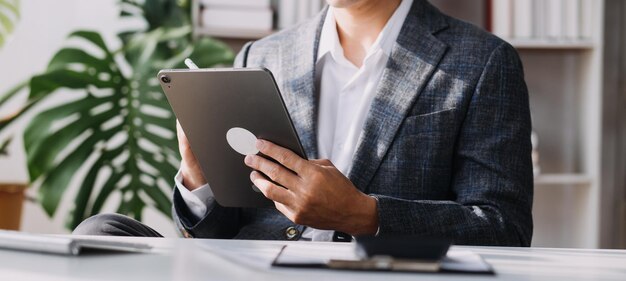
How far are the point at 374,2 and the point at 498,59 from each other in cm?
25

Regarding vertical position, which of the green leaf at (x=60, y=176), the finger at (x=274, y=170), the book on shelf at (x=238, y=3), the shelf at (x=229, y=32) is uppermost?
the book on shelf at (x=238, y=3)

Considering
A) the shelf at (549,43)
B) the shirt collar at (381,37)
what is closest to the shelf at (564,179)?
the shelf at (549,43)

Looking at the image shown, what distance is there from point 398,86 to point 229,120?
371 millimetres

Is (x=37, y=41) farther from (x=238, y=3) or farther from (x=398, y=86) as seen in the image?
(x=398, y=86)

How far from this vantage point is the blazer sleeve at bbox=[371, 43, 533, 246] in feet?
4.29

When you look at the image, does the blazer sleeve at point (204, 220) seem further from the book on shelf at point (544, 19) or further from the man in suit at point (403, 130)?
the book on shelf at point (544, 19)

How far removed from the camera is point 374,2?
5.12 feet

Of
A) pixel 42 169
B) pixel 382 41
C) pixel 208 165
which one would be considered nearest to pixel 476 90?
pixel 382 41

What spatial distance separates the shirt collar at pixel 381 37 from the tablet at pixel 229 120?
37 centimetres

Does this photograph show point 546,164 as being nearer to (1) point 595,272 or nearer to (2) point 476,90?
(2) point 476,90

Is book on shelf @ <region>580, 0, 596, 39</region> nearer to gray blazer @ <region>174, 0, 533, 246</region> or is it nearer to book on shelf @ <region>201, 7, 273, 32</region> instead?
book on shelf @ <region>201, 7, 273, 32</region>

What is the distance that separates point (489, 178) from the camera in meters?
1.38

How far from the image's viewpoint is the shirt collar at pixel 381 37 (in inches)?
60.7

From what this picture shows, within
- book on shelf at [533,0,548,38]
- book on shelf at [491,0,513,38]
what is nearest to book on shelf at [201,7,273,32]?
book on shelf at [491,0,513,38]
